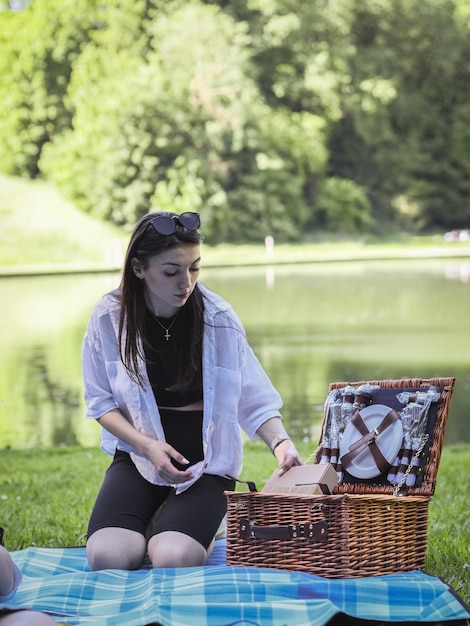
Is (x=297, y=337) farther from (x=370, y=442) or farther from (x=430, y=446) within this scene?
(x=430, y=446)

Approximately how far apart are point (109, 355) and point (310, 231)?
110 ft

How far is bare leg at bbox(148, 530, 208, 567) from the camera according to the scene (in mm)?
3090

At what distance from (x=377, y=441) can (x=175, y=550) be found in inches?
30.1

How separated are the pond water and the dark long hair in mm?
3035

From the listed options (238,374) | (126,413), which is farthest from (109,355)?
(238,374)

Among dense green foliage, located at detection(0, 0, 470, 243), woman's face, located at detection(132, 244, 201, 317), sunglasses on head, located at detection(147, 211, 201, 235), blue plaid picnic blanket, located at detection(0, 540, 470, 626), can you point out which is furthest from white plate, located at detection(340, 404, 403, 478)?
dense green foliage, located at detection(0, 0, 470, 243)

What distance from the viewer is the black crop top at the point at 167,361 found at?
11.1ft

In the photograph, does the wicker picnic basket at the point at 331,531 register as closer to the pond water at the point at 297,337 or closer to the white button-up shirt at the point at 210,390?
the white button-up shirt at the point at 210,390

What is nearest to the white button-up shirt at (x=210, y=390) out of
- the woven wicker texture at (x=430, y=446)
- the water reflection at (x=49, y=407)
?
the woven wicker texture at (x=430, y=446)

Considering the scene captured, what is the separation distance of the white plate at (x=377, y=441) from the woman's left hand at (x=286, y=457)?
0.31 meters

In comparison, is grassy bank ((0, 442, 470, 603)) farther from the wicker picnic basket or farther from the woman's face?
the woman's face

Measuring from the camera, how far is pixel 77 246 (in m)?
30.6

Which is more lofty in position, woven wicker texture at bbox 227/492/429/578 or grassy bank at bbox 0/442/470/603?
woven wicker texture at bbox 227/492/429/578

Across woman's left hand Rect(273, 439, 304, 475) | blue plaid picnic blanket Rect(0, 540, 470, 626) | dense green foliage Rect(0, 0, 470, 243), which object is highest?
dense green foliage Rect(0, 0, 470, 243)
